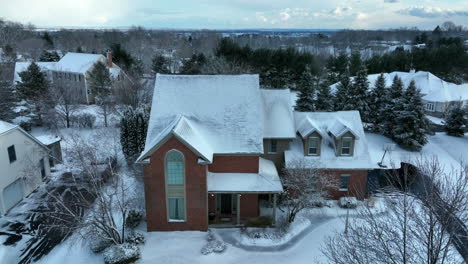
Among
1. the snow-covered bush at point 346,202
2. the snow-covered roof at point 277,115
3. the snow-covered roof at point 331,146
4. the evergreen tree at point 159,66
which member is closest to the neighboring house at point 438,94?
the snow-covered roof at point 331,146

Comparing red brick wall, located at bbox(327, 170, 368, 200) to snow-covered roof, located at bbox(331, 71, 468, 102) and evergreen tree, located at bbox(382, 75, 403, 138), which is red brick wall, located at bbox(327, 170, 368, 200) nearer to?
evergreen tree, located at bbox(382, 75, 403, 138)

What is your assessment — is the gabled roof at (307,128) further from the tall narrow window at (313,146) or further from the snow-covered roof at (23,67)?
the snow-covered roof at (23,67)

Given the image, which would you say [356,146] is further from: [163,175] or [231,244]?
[163,175]

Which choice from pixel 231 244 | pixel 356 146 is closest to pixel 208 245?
pixel 231 244

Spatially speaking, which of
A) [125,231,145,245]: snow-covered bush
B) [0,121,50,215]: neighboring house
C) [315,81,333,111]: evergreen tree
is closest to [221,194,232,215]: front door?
[125,231,145,245]: snow-covered bush

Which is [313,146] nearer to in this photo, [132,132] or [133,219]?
[133,219]

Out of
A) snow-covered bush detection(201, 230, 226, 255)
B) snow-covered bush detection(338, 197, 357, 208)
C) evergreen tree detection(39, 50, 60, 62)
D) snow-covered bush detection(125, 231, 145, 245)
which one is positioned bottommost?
snow-covered bush detection(201, 230, 226, 255)
